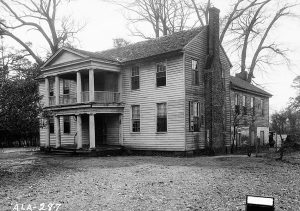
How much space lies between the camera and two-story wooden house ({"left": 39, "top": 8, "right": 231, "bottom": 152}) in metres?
21.1

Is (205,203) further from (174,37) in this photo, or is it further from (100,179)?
(174,37)

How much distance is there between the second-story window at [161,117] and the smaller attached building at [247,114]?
637 centimetres

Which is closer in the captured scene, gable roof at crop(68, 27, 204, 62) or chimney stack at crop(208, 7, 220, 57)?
gable roof at crop(68, 27, 204, 62)

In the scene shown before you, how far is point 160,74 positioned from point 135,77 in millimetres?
2288

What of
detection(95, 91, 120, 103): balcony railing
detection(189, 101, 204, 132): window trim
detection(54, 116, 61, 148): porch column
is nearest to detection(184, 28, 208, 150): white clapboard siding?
detection(189, 101, 204, 132): window trim

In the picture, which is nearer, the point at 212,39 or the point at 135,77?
the point at 212,39

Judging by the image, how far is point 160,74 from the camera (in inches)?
870

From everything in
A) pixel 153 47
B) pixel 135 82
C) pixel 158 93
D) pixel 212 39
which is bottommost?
pixel 158 93

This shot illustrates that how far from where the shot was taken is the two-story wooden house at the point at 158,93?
2114 cm

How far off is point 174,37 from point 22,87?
42.9ft

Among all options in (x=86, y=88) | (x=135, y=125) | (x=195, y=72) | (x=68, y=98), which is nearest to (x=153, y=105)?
(x=135, y=125)

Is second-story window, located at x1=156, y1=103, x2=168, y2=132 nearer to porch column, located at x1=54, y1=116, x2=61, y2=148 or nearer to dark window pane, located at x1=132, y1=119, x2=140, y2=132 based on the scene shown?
dark window pane, located at x1=132, y1=119, x2=140, y2=132

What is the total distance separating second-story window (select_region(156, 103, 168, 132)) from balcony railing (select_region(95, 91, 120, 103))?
11.9 ft

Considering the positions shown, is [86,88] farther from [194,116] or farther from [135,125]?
[194,116]
